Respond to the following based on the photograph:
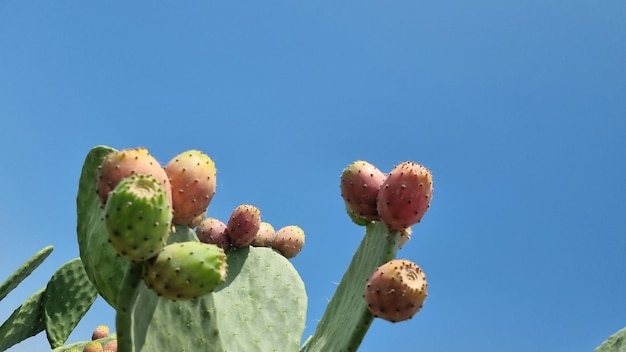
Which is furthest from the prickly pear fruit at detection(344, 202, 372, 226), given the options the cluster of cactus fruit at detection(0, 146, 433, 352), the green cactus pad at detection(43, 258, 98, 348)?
the green cactus pad at detection(43, 258, 98, 348)

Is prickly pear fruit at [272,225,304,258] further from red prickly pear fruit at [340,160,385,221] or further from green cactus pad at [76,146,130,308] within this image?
green cactus pad at [76,146,130,308]

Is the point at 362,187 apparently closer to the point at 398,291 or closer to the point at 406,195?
the point at 406,195

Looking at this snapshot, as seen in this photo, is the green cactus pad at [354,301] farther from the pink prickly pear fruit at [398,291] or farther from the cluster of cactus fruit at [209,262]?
the pink prickly pear fruit at [398,291]

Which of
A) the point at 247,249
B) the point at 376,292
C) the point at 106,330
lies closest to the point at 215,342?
the point at 376,292

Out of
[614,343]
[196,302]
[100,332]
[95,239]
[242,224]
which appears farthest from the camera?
[100,332]

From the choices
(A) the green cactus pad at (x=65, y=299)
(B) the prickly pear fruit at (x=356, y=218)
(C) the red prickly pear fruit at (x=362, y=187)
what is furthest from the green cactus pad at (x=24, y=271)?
(C) the red prickly pear fruit at (x=362, y=187)

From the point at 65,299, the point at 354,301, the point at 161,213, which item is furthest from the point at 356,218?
the point at 65,299
